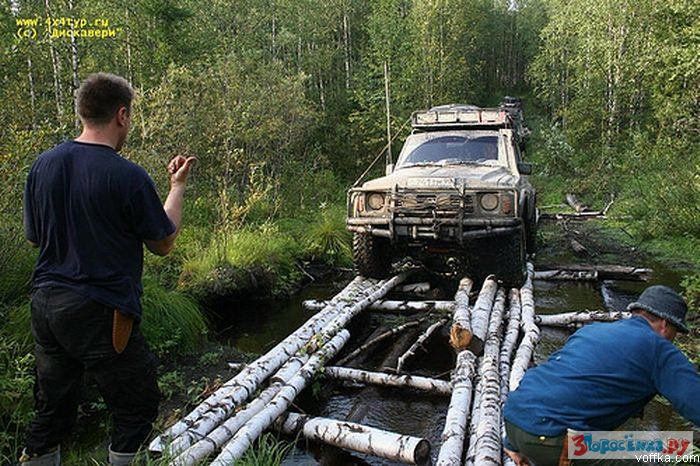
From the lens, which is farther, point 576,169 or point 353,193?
point 576,169

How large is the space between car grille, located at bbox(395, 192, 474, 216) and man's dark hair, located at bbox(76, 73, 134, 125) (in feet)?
13.3

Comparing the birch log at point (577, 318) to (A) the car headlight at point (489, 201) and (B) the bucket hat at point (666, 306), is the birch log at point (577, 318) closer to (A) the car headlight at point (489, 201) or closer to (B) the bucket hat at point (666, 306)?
(A) the car headlight at point (489, 201)

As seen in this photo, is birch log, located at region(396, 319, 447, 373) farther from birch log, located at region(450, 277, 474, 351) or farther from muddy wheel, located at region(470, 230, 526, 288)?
muddy wheel, located at region(470, 230, 526, 288)

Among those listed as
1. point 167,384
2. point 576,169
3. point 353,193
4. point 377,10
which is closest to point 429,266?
point 353,193

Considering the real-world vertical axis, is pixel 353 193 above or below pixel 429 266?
above

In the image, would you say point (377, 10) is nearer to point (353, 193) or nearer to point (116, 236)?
point (353, 193)

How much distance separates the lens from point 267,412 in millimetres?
3707

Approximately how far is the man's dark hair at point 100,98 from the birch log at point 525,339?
3090mm

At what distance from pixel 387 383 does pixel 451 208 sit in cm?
227

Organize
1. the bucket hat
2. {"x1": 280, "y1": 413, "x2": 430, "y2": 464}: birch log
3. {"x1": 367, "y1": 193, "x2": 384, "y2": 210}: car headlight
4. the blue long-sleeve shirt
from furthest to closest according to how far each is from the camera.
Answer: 1. {"x1": 367, "y1": 193, "x2": 384, "y2": 210}: car headlight
2. {"x1": 280, "y1": 413, "x2": 430, "y2": 464}: birch log
3. the bucket hat
4. the blue long-sleeve shirt

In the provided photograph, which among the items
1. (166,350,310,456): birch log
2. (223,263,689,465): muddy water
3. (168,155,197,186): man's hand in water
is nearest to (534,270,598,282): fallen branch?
(223,263,689,465): muddy water

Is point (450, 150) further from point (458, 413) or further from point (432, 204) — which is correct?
point (458, 413)

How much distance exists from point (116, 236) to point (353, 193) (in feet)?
14.5

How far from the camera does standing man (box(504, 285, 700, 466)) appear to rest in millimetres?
2312
